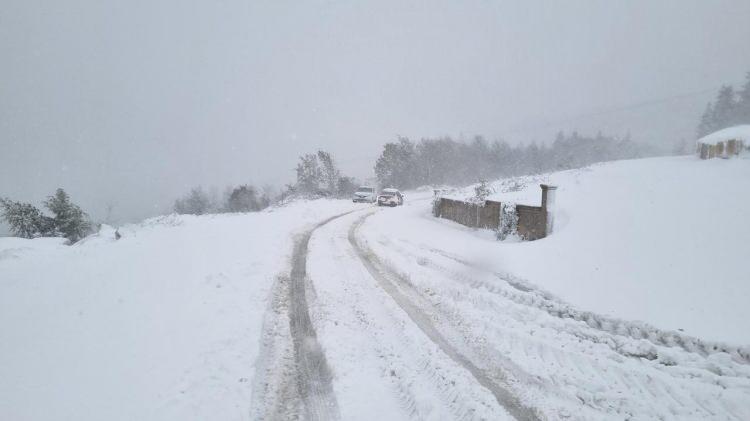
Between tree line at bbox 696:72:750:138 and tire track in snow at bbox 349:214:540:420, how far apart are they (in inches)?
3556

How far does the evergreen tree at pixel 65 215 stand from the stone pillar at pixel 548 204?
36.6 metres

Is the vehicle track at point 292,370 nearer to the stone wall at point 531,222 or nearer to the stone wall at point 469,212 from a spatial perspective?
the stone wall at point 531,222

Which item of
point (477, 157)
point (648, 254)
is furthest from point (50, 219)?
point (477, 157)

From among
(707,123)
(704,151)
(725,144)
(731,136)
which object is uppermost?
(707,123)

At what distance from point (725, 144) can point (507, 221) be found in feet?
96.8

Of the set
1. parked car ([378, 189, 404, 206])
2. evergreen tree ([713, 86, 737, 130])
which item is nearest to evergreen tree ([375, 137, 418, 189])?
parked car ([378, 189, 404, 206])

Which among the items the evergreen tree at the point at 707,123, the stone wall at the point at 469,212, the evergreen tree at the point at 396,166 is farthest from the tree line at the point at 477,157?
the stone wall at the point at 469,212

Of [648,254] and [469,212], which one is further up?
[469,212]

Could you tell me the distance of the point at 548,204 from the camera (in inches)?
457

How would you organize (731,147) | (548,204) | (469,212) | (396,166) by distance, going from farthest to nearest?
(396,166)
(731,147)
(469,212)
(548,204)

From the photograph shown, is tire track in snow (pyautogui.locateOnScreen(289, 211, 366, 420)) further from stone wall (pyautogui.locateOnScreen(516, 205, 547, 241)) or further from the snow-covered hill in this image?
stone wall (pyautogui.locateOnScreen(516, 205, 547, 241))

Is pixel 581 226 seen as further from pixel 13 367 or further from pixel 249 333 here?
pixel 13 367

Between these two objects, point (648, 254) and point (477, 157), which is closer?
point (648, 254)

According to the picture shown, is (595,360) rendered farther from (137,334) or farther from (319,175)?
(319,175)
